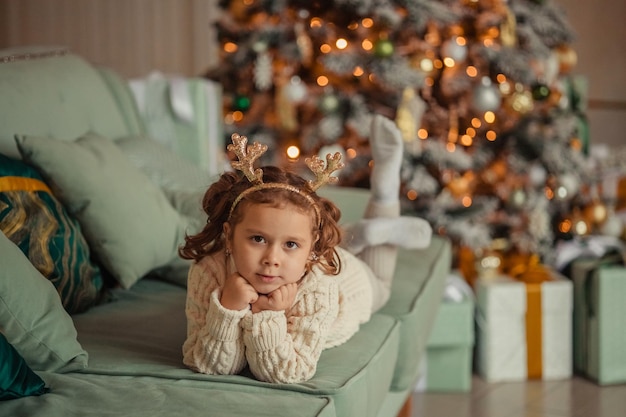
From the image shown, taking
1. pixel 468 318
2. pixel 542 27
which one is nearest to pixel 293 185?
pixel 468 318

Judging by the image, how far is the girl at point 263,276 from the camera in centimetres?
156

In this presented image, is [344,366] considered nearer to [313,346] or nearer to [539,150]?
[313,346]

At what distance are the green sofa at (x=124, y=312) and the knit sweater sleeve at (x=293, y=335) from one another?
0.09ft

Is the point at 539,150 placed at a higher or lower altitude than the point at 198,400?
higher

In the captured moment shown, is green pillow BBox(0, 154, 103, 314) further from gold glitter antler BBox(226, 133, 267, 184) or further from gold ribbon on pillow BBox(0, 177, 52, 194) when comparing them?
gold glitter antler BBox(226, 133, 267, 184)

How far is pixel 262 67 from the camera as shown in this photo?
3.40 meters

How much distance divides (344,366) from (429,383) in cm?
147

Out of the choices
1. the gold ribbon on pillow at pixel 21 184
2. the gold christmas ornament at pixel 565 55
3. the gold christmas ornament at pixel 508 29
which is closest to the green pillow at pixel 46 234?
the gold ribbon on pillow at pixel 21 184

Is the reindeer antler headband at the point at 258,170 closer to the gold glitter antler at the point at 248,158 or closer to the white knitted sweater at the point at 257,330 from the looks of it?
the gold glitter antler at the point at 248,158

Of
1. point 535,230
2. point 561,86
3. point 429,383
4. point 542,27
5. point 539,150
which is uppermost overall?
point 542,27

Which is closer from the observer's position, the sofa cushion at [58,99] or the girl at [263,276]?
the girl at [263,276]

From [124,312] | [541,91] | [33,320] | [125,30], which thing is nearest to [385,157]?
[124,312]

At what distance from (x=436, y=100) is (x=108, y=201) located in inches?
66.0

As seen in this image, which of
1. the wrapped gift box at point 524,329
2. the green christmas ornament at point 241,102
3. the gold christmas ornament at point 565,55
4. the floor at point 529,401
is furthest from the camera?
the gold christmas ornament at point 565,55
